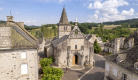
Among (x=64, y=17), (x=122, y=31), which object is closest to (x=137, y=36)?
(x=64, y=17)

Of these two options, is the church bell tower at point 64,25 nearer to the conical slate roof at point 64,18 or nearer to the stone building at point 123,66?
the conical slate roof at point 64,18

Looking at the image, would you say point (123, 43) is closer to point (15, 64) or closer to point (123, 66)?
point (123, 66)

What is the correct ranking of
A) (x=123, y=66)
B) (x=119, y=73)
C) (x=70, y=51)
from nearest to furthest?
(x=123, y=66) → (x=119, y=73) → (x=70, y=51)

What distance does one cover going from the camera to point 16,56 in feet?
48.9

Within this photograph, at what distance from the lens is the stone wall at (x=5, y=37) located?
46.9 ft

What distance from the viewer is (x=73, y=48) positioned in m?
31.6

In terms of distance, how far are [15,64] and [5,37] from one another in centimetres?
433

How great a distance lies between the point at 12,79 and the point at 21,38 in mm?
6443

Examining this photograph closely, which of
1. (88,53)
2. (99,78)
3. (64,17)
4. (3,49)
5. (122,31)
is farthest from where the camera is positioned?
(122,31)

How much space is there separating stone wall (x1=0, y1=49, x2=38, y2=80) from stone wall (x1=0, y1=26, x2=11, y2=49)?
0.92m

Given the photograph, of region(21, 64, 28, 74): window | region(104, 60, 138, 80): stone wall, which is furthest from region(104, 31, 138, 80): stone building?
region(21, 64, 28, 74): window

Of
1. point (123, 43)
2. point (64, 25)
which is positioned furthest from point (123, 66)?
point (64, 25)

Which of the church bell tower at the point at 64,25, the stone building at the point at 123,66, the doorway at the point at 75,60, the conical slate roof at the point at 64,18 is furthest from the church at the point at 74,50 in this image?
the conical slate roof at the point at 64,18

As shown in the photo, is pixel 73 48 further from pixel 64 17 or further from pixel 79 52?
pixel 64 17
